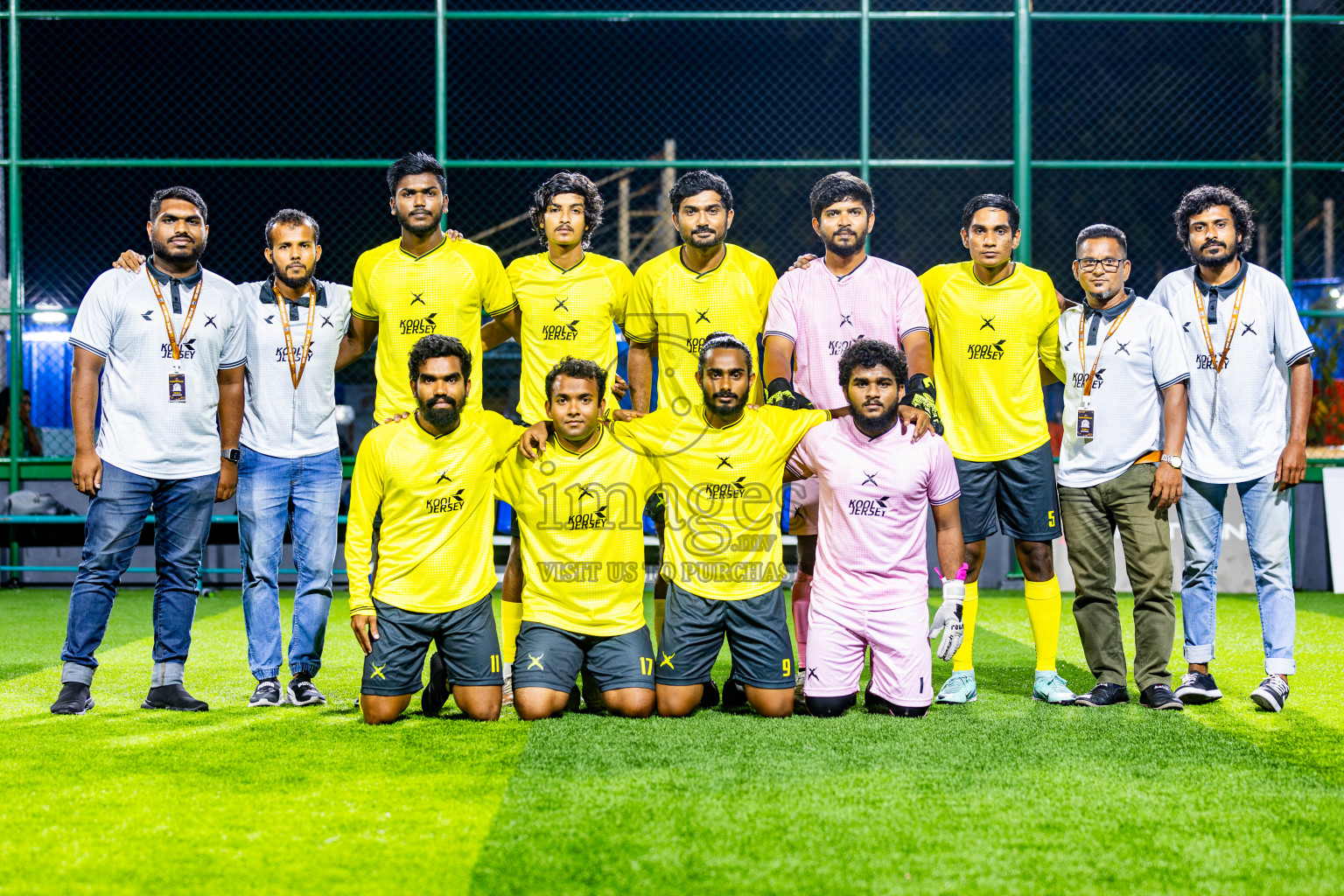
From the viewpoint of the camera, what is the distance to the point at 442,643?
4945mm

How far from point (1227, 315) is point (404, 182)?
12.1 ft

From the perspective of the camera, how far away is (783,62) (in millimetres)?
21125

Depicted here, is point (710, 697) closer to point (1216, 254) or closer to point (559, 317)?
point (559, 317)

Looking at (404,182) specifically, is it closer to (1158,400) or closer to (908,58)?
Answer: (1158,400)

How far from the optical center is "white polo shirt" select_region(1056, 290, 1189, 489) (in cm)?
525

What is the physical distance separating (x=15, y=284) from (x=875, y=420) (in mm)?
8129

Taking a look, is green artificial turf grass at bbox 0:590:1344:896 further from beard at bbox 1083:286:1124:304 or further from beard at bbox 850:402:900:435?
beard at bbox 1083:286:1124:304

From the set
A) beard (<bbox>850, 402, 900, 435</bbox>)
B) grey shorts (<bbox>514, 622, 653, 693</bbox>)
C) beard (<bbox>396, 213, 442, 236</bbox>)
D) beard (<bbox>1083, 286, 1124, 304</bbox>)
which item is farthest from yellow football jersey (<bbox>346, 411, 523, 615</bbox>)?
beard (<bbox>1083, 286, 1124, 304</bbox>)

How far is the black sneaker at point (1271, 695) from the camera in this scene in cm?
508

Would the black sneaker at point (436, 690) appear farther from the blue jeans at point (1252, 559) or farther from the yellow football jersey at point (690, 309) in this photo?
the blue jeans at point (1252, 559)

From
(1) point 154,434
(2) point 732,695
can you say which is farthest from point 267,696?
(2) point 732,695

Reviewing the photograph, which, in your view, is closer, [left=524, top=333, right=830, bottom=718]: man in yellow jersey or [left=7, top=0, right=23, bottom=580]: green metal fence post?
[left=524, top=333, right=830, bottom=718]: man in yellow jersey

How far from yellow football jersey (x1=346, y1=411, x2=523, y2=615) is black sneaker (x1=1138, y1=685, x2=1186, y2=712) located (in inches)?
113

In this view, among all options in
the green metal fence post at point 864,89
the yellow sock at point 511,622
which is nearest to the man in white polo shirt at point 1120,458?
the yellow sock at point 511,622
